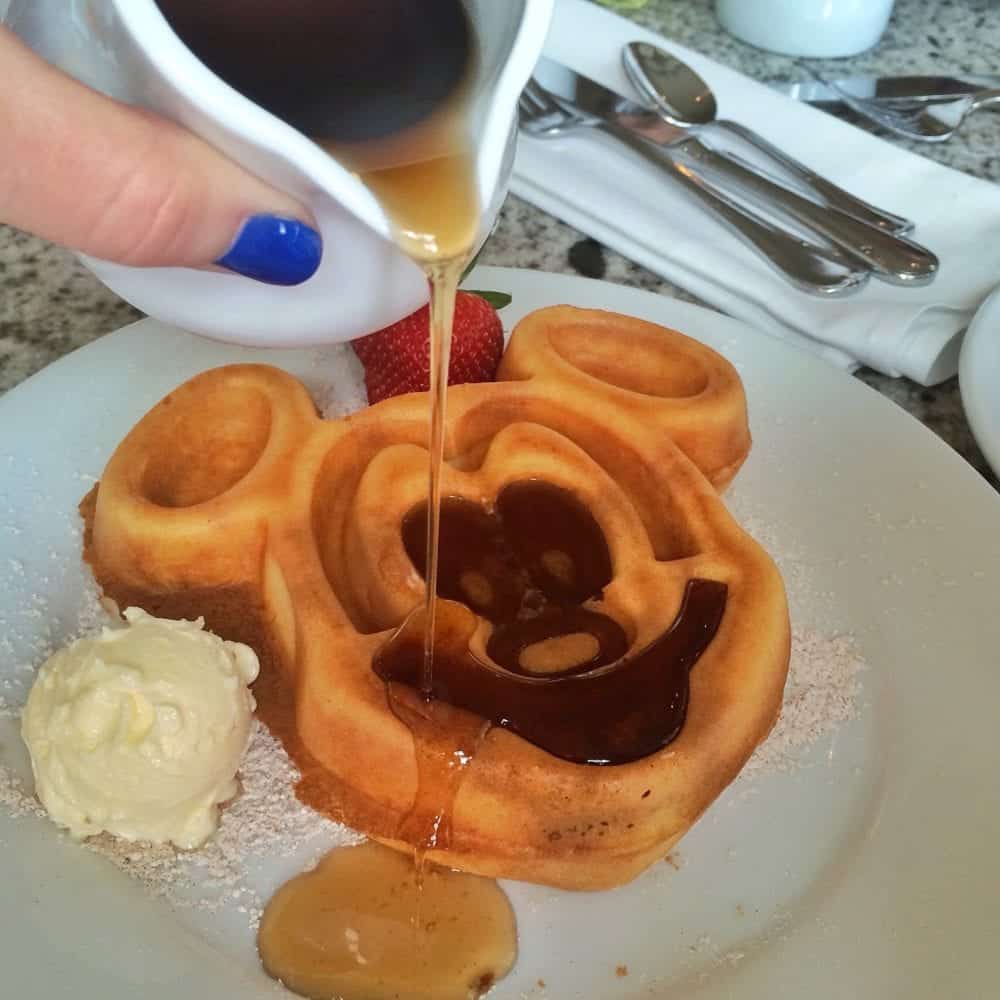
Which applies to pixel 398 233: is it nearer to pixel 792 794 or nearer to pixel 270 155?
pixel 270 155

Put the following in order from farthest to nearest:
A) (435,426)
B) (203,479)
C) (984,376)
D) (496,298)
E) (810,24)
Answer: (810,24), (496,298), (984,376), (203,479), (435,426)

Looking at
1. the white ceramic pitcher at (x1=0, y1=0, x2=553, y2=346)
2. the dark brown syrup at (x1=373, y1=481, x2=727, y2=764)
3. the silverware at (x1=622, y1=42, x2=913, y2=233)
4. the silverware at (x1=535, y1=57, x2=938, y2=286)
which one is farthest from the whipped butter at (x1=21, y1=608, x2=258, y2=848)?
the silverware at (x1=622, y1=42, x2=913, y2=233)

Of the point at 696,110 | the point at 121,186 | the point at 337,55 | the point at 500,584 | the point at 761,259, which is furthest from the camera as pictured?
the point at 696,110

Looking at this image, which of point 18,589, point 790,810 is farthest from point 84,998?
point 790,810

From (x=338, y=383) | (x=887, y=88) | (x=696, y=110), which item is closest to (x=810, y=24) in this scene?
(x=887, y=88)

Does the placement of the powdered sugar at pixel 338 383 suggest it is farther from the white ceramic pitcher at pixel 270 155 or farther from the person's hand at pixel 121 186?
the person's hand at pixel 121 186

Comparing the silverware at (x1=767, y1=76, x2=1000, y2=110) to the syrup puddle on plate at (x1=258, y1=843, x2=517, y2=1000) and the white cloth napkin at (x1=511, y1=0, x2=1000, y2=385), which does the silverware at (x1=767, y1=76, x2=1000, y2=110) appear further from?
the syrup puddle on plate at (x1=258, y1=843, x2=517, y2=1000)

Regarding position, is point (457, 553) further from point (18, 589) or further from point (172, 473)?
point (18, 589)

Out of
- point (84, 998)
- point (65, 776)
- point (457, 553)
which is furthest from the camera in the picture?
point (457, 553)
